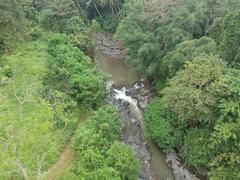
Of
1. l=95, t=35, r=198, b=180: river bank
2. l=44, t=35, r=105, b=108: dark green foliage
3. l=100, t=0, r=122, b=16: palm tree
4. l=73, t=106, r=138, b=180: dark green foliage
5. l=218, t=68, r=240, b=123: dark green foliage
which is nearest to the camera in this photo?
l=73, t=106, r=138, b=180: dark green foliage

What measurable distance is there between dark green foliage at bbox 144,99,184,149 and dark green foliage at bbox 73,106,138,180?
3.02 metres

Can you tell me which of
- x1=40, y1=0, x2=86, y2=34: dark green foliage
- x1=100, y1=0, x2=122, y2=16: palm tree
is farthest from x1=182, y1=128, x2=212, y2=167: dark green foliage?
x1=100, y1=0, x2=122, y2=16: palm tree

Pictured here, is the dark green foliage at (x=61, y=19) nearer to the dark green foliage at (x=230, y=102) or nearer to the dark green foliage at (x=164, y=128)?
the dark green foliage at (x=164, y=128)

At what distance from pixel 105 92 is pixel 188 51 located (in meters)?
6.78

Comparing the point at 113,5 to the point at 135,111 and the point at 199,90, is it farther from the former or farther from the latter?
the point at 199,90

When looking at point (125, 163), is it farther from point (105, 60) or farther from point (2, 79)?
point (105, 60)

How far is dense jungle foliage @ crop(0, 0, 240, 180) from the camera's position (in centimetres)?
1812

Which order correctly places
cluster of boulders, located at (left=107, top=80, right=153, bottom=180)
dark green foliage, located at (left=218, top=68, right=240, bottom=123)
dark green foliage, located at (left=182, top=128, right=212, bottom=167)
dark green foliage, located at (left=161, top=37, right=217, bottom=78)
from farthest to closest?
1. dark green foliage, located at (left=161, top=37, right=217, bottom=78)
2. cluster of boulders, located at (left=107, top=80, right=153, bottom=180)
3. dark green foliage, located at (left=182, top=128, right=212, bottom=167)
4. dark green foliage, located at (left=218, top=68, right=240, bottom=123)

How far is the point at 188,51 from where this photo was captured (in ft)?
76.6

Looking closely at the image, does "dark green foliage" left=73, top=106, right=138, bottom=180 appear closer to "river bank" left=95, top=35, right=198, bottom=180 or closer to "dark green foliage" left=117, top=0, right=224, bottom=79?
"river bank" left=95, top=35, right=198, bottom=180

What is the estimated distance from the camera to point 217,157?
18766 mm

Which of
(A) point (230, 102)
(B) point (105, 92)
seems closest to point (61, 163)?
(B) point (105, 92)

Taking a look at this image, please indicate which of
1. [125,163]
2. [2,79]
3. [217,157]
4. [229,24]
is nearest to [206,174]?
[217,157]

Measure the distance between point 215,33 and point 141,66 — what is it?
6574mm
